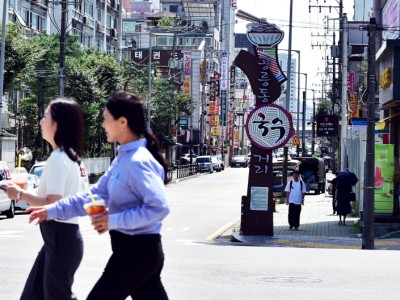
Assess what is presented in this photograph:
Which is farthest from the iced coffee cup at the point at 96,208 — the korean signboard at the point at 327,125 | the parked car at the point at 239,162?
the parked car at the point at 239,162

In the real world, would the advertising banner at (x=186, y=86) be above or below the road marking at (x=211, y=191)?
above

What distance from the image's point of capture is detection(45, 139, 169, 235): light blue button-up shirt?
6.07 m

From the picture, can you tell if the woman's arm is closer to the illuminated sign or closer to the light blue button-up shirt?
the light blue button-up shirt

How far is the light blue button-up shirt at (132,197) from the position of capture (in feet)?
19.9

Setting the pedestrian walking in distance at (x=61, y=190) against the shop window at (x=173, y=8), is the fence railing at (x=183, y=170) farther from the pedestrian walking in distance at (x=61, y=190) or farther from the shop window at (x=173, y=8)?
the pedestrian walking in distance at (x=61, y=190)

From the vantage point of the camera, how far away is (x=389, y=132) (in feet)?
103

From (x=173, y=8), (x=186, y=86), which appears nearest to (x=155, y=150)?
(x=186, y=86)

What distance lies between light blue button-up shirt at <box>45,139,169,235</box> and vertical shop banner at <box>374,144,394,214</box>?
20.1 meters

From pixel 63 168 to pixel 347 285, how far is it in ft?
19.4

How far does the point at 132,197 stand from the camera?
246 inches

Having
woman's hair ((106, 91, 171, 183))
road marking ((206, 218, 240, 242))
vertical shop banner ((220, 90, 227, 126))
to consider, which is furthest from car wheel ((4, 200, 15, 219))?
vertical shop banner ((220, 90, 227, 126))

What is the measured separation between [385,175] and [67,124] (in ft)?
65.1

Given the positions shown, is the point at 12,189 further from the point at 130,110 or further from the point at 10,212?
the point at 10,212

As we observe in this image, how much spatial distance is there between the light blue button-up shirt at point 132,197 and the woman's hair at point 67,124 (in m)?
0.54
